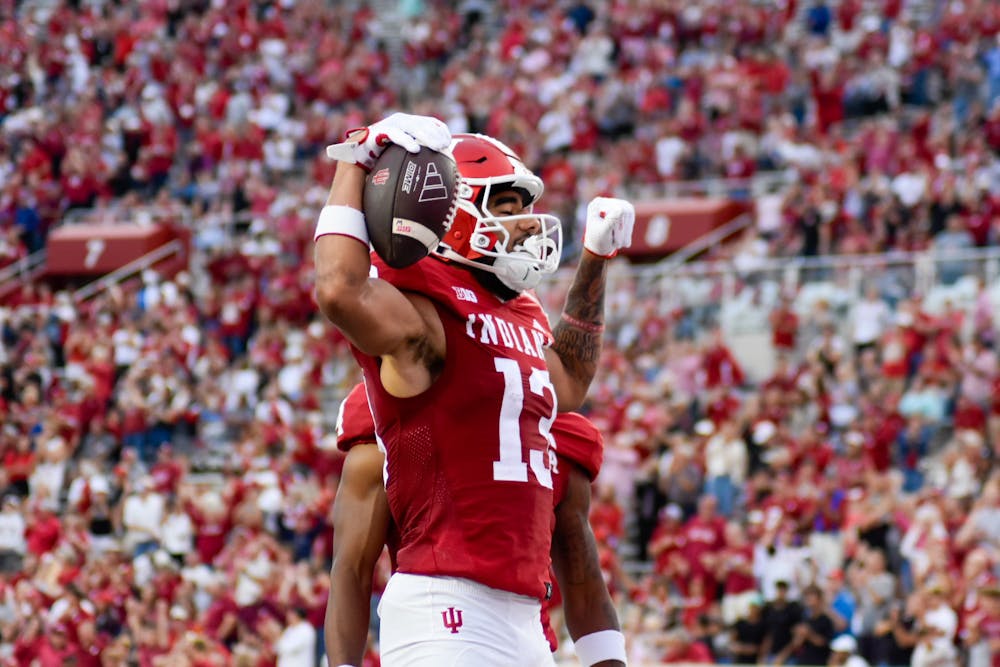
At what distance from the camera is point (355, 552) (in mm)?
4051

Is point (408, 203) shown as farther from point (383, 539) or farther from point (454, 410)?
point (383, 539)

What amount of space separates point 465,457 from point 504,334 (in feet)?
1.05

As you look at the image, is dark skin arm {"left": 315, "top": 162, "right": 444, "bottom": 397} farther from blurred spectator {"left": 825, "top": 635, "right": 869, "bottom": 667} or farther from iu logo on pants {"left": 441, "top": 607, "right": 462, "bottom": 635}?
blurred spectator {"left": 825, "top": 635, "right": 869, "bottom": 667}

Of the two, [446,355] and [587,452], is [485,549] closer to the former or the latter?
[446,355]

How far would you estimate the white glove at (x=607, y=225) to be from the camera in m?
4.21

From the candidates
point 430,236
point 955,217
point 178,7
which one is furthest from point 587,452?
point 178,7

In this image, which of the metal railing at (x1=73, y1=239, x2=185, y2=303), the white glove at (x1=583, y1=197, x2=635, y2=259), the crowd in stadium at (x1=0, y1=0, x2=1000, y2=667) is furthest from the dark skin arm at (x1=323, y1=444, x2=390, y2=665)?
the metal railing at (x1=73, y1=239, x2=185, y2=303)

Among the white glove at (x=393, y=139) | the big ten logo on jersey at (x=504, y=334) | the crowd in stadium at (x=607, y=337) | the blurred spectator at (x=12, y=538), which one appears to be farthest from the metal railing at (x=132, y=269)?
the white glove at (x=393, y=139)

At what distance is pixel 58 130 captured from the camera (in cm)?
2180

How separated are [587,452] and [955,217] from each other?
10569 millimetres

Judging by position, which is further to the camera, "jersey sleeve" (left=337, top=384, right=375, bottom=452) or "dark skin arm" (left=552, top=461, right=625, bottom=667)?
"dark skin arm" (left=552, top=461, right=625, bottom=667)

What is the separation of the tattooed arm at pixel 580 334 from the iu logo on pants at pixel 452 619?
2.41ft

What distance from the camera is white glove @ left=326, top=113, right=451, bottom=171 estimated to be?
348cm

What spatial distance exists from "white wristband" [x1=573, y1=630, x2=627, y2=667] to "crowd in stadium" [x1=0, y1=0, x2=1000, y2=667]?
5.49m
